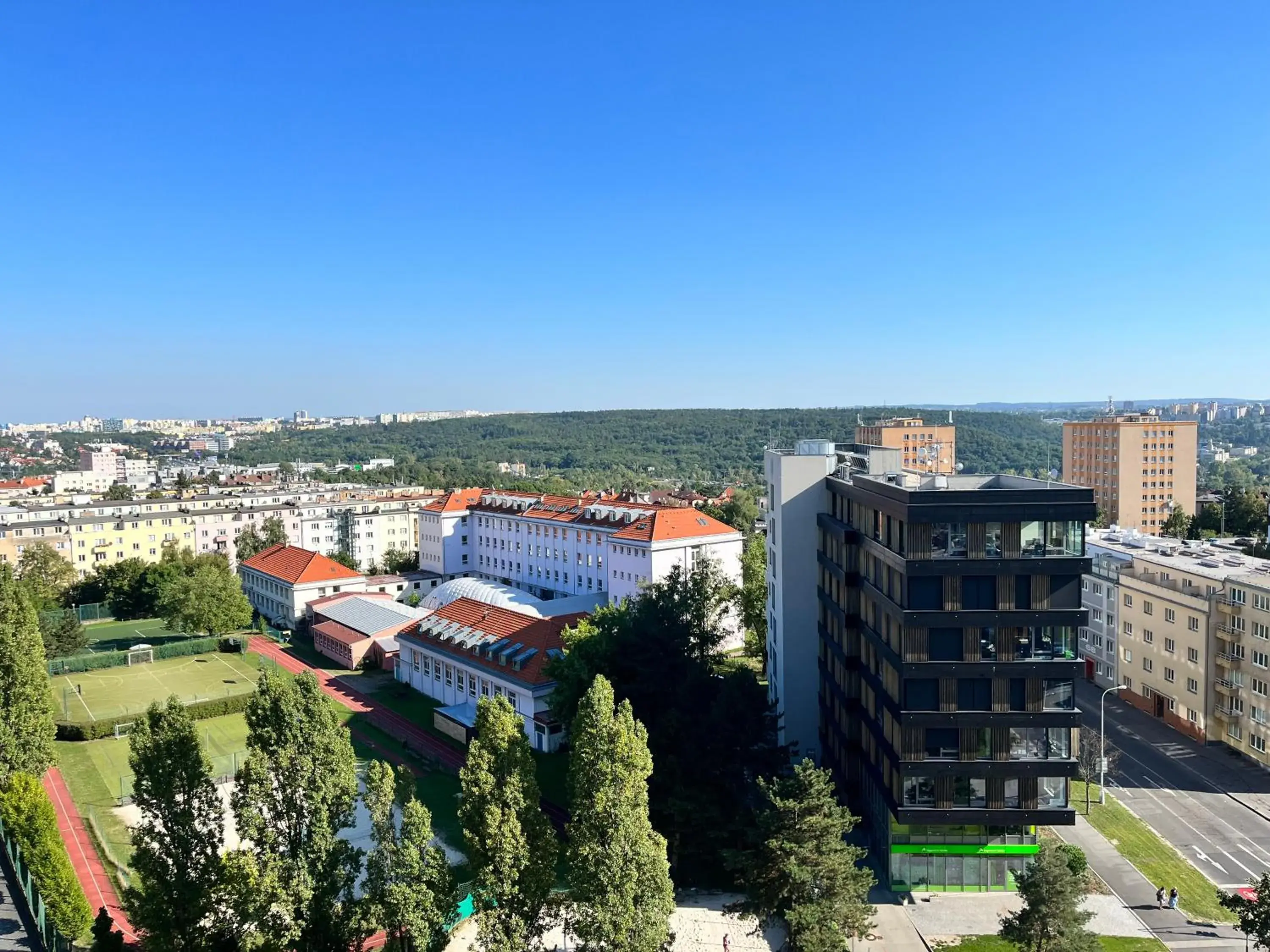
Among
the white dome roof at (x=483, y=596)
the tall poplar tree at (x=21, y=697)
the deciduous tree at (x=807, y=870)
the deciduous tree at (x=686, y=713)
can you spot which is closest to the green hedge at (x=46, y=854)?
the tall poplar tree at (x=21, y=697)

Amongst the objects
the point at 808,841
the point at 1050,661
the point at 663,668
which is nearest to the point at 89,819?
the point at 663,668

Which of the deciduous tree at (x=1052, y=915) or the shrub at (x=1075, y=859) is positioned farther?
the shrub at (x=1075, y=859)

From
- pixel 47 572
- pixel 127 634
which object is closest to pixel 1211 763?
pixel 127 634

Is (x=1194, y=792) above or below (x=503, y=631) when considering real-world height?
below

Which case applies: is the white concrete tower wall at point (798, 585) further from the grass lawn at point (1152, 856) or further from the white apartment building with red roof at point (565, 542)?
the white apartment building with red roof at point (565, 542)

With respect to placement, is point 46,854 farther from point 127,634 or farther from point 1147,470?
point 1147,470

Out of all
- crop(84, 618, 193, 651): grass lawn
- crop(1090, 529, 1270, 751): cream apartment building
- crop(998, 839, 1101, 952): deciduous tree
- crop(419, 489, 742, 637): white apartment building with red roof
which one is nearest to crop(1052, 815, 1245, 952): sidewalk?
crop(998, 839, 1101, 952): deciduous tree
